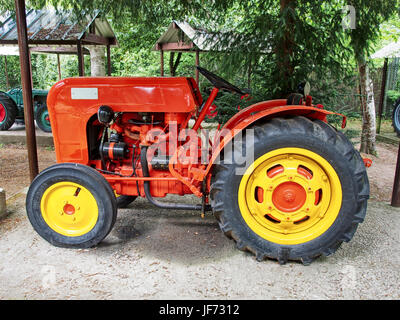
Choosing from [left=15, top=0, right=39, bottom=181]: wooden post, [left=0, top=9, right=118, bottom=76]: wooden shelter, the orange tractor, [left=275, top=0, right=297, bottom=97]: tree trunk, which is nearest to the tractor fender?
the orange tractor

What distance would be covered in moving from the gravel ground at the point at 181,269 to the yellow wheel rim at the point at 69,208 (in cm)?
19

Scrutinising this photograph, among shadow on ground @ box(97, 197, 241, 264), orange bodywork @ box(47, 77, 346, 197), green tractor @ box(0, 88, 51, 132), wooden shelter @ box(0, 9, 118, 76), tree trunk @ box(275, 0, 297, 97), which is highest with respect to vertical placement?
wooden shelter @ box(0, 9, 118, 76)

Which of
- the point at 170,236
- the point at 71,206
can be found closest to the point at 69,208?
the point at 71,206

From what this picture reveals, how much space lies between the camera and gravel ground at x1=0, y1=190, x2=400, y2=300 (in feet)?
7.61

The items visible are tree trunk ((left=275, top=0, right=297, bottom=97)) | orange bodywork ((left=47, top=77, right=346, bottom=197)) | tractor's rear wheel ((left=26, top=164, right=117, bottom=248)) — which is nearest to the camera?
tractor's rear wheel ((left=26, top=164, right=117, bottom=248))

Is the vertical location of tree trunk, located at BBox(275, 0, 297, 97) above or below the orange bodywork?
above

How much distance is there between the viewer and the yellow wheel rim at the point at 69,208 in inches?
112

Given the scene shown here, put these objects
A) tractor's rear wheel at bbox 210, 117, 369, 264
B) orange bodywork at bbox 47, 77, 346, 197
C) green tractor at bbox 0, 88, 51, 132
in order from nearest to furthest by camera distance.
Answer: tractor's rear wheel at bbox 210, 117, 369, 264 → orange bodywork at bbox 47, 77, 346, 197 → green tractor at bbox 0, 88, 51, 132

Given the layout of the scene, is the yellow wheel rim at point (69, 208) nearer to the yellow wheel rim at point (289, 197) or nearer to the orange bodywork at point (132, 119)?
the orange bodywork at point (132, 119)

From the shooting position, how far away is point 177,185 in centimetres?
310

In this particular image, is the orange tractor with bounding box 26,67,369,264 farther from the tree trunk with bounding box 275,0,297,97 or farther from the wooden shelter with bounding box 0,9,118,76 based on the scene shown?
the wooden shelter with bounding box 0,9,118,76

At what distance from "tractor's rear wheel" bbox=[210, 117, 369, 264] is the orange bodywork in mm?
305

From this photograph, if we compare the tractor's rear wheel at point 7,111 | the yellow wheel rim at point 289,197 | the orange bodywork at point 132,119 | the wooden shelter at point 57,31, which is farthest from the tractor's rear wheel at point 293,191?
the tractor's rear wheel at point 7,111
